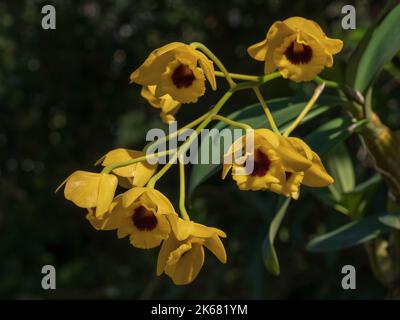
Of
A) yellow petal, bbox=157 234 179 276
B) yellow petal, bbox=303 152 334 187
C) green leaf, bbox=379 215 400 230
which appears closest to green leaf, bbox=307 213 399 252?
green leaf, bbox=379 215 400 230

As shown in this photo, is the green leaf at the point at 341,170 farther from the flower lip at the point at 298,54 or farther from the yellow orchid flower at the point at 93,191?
the yellow orchid flower at the point at 93,191

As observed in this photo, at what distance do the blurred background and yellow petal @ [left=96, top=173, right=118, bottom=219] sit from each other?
4.23 ft

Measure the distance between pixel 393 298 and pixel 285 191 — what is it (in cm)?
39

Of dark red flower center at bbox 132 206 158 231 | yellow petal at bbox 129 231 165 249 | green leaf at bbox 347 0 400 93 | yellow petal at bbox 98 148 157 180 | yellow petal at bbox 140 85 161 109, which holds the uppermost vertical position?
green leaf at bbox 347 0 400 93

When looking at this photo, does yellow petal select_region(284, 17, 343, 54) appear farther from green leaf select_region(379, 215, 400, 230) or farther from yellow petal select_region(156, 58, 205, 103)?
green leaf select_region(379, 215, 400, 230)

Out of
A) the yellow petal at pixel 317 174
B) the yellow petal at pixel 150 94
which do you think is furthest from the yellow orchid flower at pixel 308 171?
the yellow petal at pixel 150 94

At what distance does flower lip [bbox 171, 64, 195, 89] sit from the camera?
3.14 feet

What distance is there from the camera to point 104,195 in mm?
907

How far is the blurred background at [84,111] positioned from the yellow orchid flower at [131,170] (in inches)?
48.3

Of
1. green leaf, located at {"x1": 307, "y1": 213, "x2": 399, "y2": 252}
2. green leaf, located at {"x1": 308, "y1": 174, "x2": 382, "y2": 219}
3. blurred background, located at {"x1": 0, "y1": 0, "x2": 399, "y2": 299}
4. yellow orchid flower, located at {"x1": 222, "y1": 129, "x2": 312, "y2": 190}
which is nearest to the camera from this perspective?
yellow orchid flower, located at {"x1": 222, "y1": 129, "x2": 312, "y2": 190}

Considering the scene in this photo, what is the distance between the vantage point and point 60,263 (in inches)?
107

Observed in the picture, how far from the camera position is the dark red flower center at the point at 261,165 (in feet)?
2.95
